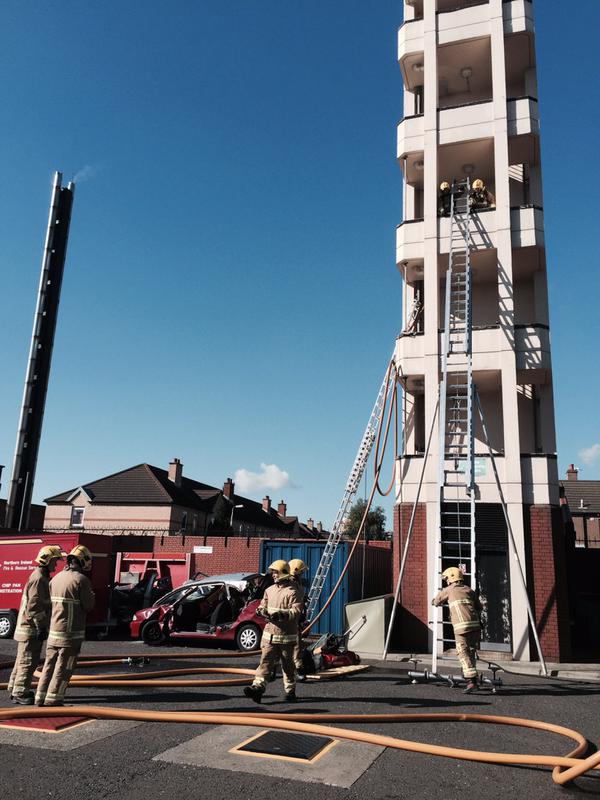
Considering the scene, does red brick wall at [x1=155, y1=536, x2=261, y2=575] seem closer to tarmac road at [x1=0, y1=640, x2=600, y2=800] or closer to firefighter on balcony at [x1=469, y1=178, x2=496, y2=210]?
firefighter on balcony at [x1=469, y1=178, x2=496, y2=210]

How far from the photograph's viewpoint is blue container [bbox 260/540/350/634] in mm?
18172

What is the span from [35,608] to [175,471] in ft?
148

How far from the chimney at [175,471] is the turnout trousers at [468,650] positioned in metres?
44.8

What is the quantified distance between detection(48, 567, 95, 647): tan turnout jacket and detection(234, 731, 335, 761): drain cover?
9.05 ft

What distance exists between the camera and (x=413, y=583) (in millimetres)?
15430

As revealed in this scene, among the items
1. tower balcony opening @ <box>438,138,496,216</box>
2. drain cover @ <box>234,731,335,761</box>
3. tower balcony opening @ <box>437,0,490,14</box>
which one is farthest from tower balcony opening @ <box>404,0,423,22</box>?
drain cover @ <box>234,731,335,761</box>

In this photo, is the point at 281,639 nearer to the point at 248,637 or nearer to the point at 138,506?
the point at 248,637

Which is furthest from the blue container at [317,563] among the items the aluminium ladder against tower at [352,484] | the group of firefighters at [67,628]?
the group of firefighters at [67,628]

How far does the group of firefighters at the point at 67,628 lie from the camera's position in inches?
300

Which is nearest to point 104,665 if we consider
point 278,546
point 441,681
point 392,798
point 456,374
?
point 441,681

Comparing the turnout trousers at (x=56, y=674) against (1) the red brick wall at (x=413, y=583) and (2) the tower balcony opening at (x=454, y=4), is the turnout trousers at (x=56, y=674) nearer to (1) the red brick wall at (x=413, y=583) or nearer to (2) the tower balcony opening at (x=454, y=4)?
(1) the red brick wall at (x=413, y=583)

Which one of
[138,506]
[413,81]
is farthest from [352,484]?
[138,506]

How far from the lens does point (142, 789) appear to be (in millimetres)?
4906

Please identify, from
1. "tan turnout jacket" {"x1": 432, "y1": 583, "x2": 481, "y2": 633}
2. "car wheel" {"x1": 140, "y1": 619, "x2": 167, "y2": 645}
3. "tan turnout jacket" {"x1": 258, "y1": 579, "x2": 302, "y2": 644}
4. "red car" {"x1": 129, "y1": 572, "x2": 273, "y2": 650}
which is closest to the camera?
"tan turnout jacket" {"x1": 258, "y1": 579, "x2": 302, "y2": 644}
